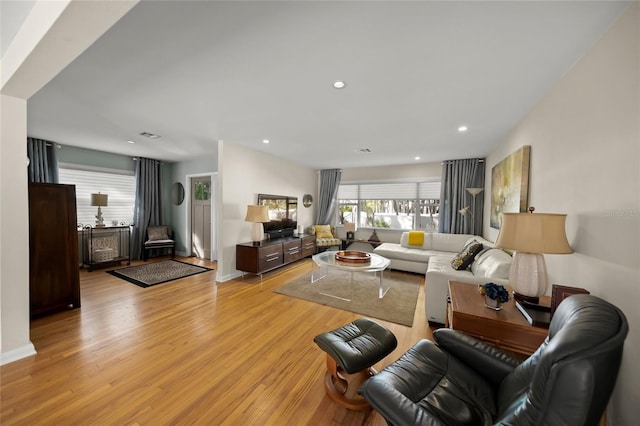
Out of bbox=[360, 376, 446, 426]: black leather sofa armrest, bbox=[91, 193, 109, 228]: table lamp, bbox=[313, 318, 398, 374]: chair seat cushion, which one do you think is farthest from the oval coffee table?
bbox=[91, 193, 109, 228]: table lamp

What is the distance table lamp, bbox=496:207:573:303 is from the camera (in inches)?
57.6

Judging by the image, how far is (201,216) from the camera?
18.7ft

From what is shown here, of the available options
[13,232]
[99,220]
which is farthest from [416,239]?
[99,220]

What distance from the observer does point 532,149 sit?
2.34 meters

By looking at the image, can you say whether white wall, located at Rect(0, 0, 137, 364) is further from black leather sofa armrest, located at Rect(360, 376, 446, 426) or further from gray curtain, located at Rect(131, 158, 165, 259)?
gray curtain, located at Rect(131, 158, 165, 259)

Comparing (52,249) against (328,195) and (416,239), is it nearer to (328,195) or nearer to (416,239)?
(328,195)

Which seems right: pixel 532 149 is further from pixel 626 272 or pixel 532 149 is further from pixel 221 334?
pixel 221 334

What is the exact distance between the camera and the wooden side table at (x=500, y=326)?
1.44 m

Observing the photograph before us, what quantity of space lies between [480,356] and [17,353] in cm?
350

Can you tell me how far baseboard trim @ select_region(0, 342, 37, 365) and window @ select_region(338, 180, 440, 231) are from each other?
5.63m

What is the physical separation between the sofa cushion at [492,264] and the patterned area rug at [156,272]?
4563 millimetres

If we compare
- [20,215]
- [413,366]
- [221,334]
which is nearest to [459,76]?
[413,366]

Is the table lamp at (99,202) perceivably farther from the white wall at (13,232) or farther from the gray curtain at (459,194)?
the gray curtain at (459,194)

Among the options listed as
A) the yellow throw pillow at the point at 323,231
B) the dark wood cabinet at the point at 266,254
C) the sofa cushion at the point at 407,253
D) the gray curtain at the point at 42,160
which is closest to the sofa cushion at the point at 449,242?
the sofa cushion at the point at 407,253
